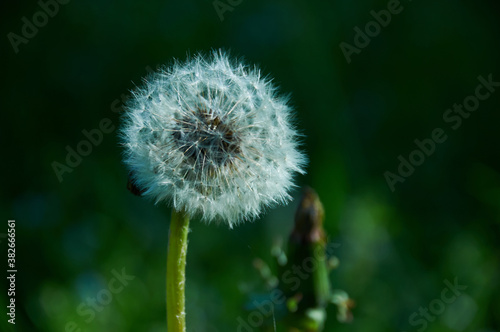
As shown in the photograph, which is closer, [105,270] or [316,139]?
[105,270]

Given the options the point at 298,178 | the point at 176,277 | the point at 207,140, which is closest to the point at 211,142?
the point at 207,140


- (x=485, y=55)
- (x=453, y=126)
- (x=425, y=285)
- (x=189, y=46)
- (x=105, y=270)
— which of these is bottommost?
(x=105, y=270)

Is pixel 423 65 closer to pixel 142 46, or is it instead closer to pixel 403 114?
pixel 403 114

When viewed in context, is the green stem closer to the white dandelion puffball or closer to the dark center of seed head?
the white dandelion puffball

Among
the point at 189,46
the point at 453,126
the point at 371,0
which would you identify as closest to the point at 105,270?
the point at 189,46

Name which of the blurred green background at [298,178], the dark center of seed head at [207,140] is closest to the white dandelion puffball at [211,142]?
the dark center of seed head at [207,140]

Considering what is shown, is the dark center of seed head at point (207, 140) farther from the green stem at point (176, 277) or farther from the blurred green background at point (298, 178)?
the blurred green background at point (298, 178)

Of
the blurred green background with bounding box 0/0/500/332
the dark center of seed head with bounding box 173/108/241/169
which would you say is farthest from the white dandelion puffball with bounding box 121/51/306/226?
the blurred green background with bounding box 0/0/500/332

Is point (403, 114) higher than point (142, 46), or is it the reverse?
point (403, 114)
